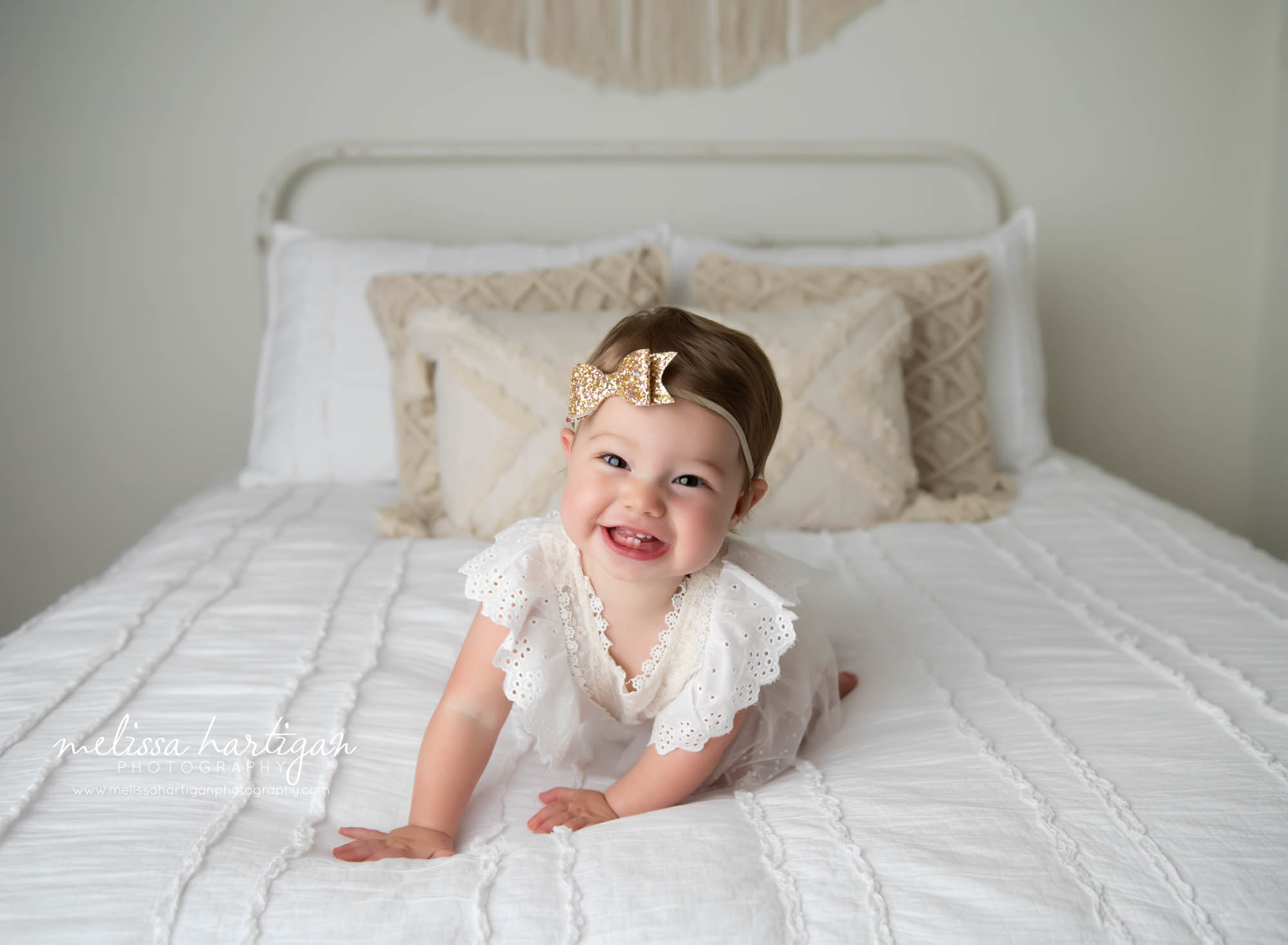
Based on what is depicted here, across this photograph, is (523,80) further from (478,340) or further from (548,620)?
(548,620)

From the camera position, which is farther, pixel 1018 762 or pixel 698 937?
pixel 1018 762

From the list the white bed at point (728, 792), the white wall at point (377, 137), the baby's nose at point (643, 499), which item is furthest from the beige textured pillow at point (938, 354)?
the baby's nose at point (643, 499)

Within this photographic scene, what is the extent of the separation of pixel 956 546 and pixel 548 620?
0.80m

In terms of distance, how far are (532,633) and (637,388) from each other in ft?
0.81

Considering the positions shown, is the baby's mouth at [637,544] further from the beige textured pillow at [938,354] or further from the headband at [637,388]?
the beige textured pillow at [938,354]

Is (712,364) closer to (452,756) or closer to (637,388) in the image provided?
(637,388)

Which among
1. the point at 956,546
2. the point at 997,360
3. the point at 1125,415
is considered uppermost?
the point at 997,360

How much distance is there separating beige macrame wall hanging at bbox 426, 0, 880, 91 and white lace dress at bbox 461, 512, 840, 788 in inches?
59.9

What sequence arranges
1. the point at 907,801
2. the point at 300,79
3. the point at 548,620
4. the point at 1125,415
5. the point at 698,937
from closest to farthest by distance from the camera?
the point at 698,937, the point at 907,801, the point at 548,620, the point at 300,79, the point at 1125,415

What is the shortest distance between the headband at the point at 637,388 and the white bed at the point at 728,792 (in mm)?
329

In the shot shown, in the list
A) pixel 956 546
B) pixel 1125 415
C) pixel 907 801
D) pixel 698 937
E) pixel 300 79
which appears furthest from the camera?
pixel 1125 415

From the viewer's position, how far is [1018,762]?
859mm

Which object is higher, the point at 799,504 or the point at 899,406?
the point at 899,406

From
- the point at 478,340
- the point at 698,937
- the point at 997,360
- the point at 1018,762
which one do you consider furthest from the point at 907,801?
the point at 997,360
